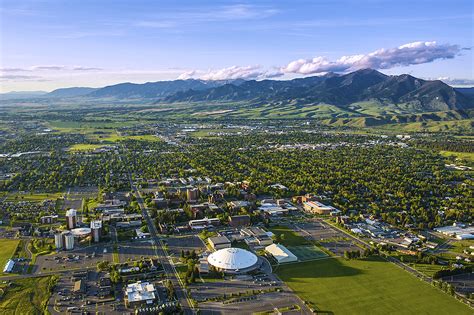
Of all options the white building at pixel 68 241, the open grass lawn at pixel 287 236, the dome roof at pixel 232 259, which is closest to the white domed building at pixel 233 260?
the dome roof at pixel 232 259

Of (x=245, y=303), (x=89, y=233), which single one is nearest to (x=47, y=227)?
(x=89, y=233)

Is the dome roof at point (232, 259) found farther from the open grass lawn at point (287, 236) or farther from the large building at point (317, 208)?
the large building at point (317, 208)

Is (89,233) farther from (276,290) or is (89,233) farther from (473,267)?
(473,267)

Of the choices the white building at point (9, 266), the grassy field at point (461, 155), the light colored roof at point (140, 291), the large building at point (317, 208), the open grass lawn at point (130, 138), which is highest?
the open grass lawn at point (130, 138)

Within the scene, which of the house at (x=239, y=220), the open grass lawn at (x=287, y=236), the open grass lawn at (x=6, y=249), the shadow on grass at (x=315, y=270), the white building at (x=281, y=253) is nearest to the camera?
the shadow on grass at (x=315, y=270)

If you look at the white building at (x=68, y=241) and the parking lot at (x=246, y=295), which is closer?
the parking lot at (x=246, y=295)

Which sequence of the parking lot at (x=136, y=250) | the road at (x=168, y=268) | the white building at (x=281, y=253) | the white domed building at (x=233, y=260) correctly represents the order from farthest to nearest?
the parking lot at (x=136, y=250)
the white building at (x=281, y=253)
the white domed building at (x=233, y=260)
the road at (x=168, y=268)
